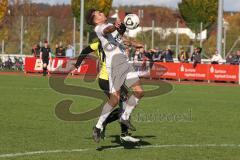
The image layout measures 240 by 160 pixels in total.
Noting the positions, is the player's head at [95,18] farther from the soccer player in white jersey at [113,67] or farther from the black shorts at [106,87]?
the black shorts at [106,87]

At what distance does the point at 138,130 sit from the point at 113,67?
2.68 meters

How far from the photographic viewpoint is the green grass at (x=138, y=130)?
9.85m

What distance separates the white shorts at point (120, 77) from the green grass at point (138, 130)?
100cm

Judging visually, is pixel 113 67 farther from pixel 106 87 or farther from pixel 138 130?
pixel 138 130

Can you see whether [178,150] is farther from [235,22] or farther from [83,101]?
[235,22]

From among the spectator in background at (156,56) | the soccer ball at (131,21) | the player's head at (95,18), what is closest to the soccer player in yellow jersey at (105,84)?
the player's head at (95,18)

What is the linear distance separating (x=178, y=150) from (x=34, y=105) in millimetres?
8578

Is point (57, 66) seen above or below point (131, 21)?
below

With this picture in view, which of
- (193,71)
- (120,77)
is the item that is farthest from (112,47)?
(193,71)

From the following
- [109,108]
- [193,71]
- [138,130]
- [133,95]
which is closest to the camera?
[109,108]

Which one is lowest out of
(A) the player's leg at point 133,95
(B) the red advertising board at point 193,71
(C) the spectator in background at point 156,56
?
(B) the red advertising board at point 193,71

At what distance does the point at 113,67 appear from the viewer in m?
10.6

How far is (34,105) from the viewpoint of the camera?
18.1 m

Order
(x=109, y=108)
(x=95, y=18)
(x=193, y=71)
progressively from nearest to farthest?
(x=95, y=18) → (x=109, y=108) → (x=193, y=71)
